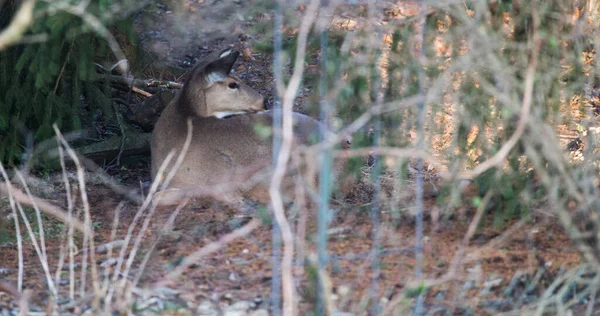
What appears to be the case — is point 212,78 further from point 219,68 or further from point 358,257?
point 358,257

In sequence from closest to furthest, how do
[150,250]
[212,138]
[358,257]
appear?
[150,250] < [358,257] < [212,138]

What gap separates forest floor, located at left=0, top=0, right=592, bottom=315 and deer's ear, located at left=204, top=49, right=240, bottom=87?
1003 mm

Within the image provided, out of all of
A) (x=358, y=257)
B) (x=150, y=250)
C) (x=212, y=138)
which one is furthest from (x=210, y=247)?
(x=212, y=138)

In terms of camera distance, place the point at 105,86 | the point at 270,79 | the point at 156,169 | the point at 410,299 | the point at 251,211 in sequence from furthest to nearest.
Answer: the point at 270,79 < the point at 105,86 < the point at 156,169 < the point at 251,211 < the point at 410,299

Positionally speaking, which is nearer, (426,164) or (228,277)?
(228,277)

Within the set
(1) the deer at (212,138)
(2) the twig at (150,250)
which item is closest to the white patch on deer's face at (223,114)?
(1) the deer at (212,138)

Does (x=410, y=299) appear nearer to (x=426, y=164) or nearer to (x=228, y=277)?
(x=228, y=277)

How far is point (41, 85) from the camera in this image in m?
5.58

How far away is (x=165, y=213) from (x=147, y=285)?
5.43ft

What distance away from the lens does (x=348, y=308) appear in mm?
3832

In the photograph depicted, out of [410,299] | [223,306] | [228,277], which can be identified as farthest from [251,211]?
[410,299]

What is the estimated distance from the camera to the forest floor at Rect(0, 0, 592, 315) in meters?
3.98

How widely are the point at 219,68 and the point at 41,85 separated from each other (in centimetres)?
131

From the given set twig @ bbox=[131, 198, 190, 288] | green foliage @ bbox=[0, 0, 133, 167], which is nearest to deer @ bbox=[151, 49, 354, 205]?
green foliage @ bbox=[0, 0, 133, 167]
